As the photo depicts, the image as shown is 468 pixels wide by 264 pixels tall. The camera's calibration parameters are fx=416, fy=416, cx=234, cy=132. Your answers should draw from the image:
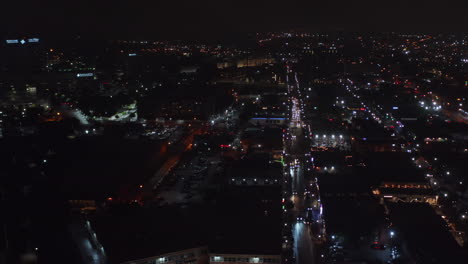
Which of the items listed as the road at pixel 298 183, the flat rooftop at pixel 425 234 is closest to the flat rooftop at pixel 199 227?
the road at pixel 298 183

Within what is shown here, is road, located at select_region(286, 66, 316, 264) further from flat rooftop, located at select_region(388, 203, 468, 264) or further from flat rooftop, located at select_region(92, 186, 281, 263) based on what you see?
flat rooftop, located at select_region(388, 203, 468, 264)

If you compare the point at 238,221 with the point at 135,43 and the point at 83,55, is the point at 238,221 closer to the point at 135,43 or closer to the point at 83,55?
the point at 83,55

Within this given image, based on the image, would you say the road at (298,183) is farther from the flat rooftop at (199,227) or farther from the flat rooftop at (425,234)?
the flat rooftop at (425,234)

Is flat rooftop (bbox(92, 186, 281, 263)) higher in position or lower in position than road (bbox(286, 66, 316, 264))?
higher

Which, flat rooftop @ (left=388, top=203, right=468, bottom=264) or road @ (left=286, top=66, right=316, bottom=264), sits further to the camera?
road @ (left=286, top=66, right=316, bottom=264)

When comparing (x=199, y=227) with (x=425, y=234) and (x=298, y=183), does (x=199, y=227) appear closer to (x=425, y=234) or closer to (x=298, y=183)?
(x=298, y=183)

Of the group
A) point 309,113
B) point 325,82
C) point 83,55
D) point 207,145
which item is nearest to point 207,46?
point 83,55

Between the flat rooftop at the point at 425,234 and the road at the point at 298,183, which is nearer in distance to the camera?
the flat rooftop at the point at 425,234

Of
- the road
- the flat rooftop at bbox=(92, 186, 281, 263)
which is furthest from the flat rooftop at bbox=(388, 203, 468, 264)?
the flat rooftop at bbox=(92, 186, 281, 263)

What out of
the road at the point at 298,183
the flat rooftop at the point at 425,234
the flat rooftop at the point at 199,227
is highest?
the flat rooftop at the point at 199,227
